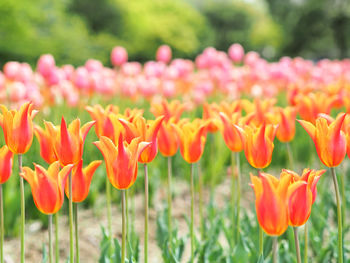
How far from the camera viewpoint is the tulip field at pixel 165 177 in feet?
4.80

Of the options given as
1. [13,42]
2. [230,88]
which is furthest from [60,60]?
[230,88]

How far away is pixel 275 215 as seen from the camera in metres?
1.30

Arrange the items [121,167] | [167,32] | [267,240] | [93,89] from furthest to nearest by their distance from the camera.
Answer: [167,32] → [93,89] → [267,240] → [121,167]

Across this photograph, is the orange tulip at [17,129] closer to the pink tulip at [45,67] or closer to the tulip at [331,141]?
the tulip at [331,141]

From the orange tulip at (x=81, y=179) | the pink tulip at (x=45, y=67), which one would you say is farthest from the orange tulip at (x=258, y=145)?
the pink tulip at (x=45, y=67)

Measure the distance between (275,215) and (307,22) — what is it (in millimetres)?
29388

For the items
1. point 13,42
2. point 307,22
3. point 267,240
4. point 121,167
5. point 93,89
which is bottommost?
point 267,240

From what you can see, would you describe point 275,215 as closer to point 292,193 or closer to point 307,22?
point 292,193

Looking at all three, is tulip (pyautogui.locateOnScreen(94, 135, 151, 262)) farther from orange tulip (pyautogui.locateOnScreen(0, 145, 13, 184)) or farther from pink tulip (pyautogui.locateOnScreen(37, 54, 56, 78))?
pink tulip (pyautogui.locateOnScreen(37, 54, 56, 78))

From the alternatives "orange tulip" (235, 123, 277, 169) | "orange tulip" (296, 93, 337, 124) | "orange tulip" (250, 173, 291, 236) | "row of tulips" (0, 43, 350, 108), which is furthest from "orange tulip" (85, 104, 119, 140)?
"row of tulips" (0, 43, 350, 108)

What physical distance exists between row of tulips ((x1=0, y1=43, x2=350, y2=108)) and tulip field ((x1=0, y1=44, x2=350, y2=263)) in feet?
0.08

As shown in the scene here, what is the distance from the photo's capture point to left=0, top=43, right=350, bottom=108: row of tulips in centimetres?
487

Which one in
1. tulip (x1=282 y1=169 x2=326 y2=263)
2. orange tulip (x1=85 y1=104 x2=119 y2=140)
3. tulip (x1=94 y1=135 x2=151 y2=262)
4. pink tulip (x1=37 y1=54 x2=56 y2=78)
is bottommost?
tulip (x1=282 y1=169 x2=326 y2=263)

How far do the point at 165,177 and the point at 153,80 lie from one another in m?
1.91
